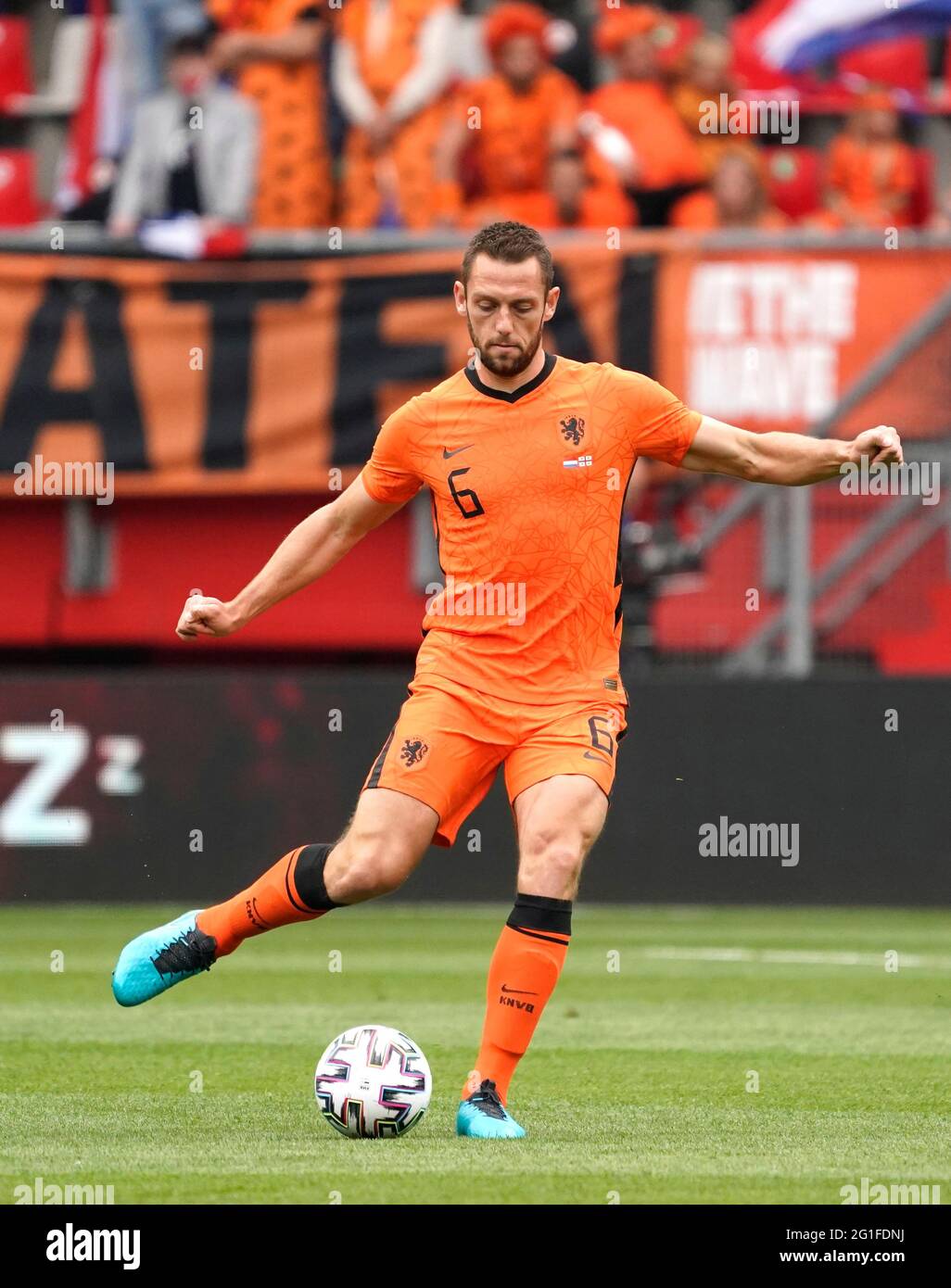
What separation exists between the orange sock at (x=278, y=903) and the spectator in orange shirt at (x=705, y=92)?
11.3m

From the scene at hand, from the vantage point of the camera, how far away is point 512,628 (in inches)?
281

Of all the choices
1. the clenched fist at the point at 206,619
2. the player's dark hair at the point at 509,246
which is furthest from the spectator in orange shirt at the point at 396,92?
the player's dark hair at the point at 509,246

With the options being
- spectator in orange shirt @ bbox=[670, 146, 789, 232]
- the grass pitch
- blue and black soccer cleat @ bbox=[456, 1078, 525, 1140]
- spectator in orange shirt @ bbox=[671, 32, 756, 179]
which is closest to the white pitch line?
the grass pitch

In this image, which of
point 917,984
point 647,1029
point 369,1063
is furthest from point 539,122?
point 369,1063

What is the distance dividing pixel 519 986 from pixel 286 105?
1163 centimetres

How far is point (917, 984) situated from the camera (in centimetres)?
1130

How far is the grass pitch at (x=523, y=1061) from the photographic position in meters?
6.02

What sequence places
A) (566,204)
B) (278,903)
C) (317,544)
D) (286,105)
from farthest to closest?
1. (286,105)
2. (566,204)
3. (317,544)
4. (278,903)

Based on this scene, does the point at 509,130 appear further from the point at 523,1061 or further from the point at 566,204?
the point at 523,1061

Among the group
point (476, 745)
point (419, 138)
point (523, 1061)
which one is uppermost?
point (419, 138)

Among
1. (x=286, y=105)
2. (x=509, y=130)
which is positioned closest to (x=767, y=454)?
(x=509, y=130)

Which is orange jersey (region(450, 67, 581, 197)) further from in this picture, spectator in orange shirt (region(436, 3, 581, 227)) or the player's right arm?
the player's right arm

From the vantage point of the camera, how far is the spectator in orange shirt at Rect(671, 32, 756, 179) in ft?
57.1

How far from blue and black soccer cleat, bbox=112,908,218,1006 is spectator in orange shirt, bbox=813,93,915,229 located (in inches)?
454
